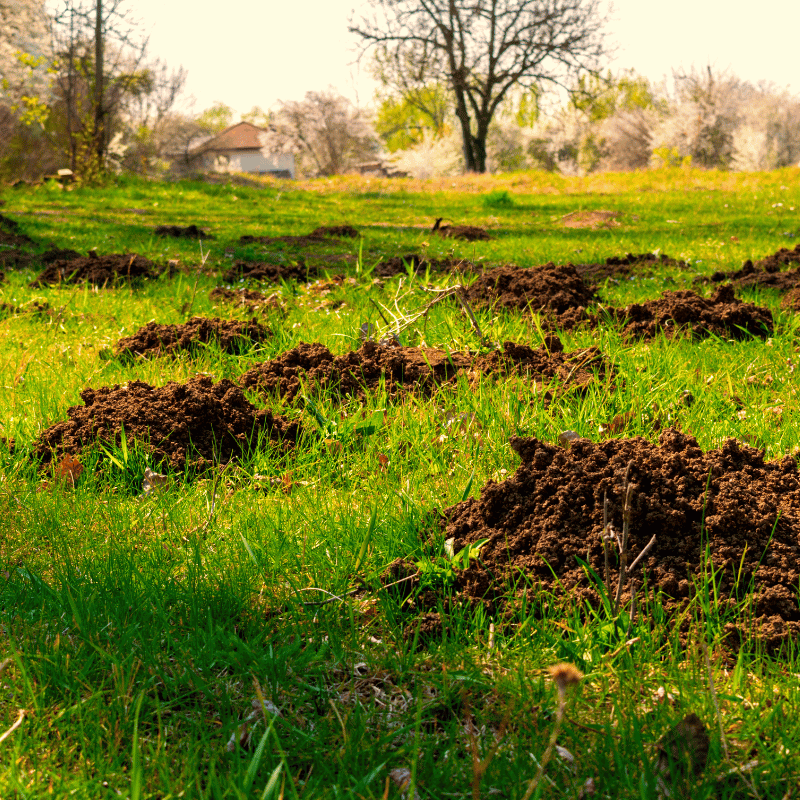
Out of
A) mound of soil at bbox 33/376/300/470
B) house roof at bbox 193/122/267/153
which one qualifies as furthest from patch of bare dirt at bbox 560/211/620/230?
house roof at bbox 193/122/267/153

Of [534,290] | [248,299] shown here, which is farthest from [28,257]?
[534,290]

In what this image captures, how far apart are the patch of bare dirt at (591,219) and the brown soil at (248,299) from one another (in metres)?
7.07

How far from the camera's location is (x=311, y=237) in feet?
34.5

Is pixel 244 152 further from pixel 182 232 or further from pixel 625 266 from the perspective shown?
pixel 625 266

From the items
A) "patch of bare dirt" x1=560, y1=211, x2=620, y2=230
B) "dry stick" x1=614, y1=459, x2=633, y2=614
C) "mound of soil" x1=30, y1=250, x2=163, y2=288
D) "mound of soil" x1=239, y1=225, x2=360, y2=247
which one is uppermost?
"patch of bare dirt" x1=560, y1=211, x2=620, y2=230

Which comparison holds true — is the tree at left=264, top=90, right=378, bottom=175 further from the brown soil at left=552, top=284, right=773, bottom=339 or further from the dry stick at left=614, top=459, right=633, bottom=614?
the dry stick at left=614, top=459, right=633, bottom=614

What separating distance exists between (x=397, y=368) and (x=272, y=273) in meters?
3.81

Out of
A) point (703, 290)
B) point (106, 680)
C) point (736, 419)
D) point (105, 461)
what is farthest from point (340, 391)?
point (703, 290)

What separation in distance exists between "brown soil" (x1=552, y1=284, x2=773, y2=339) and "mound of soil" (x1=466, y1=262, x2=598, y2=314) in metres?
0.24

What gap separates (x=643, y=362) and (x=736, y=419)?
2.65 feet

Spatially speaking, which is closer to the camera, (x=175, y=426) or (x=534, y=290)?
(x=175, y=426)

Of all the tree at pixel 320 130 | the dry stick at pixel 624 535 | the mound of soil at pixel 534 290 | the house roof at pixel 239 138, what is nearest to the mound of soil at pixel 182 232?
the mound of soil at pixel 534 290

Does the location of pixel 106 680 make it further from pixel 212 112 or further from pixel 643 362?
pixel 212 112

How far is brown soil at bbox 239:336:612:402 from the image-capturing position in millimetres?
4027
